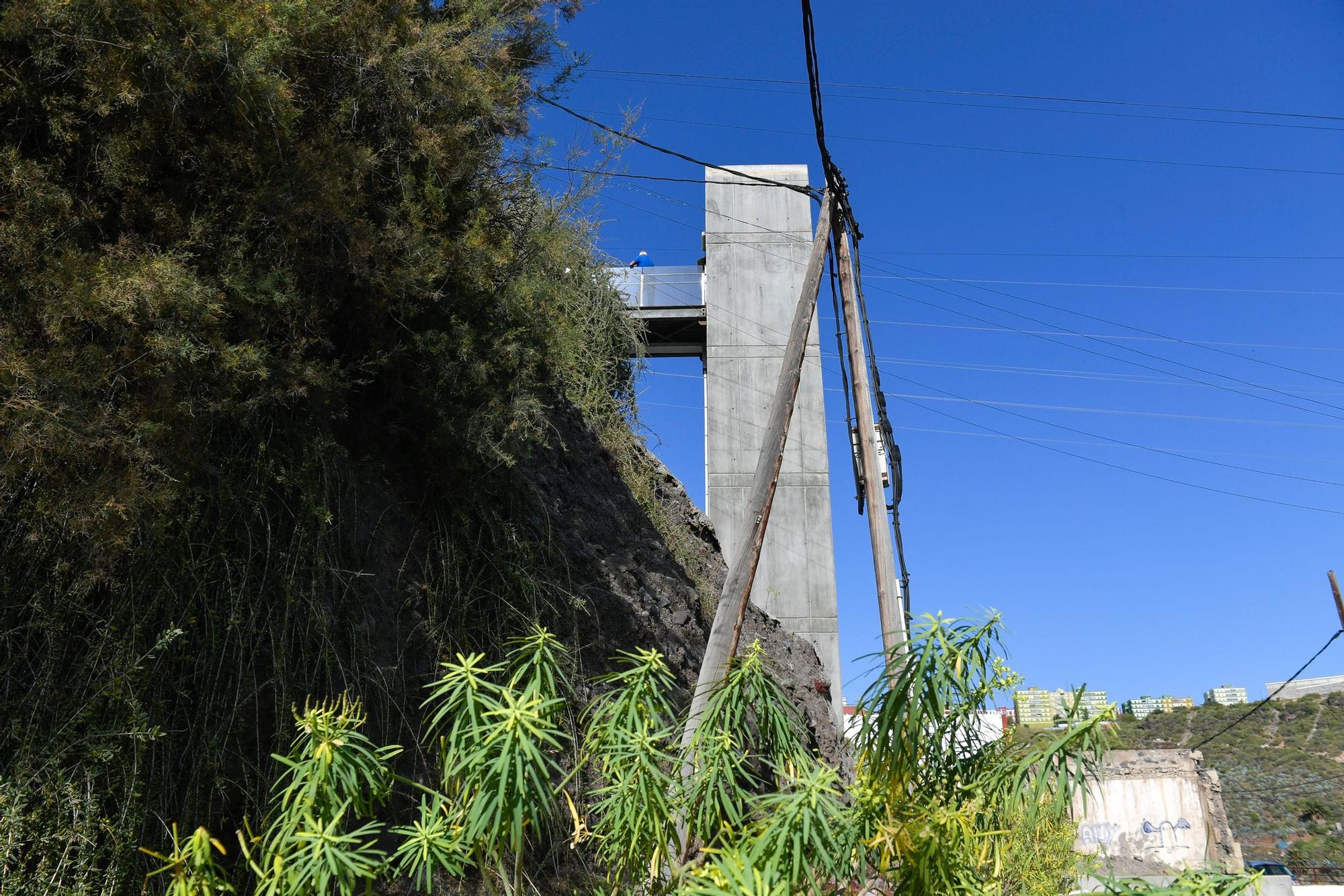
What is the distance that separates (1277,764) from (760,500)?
2927 centimetres

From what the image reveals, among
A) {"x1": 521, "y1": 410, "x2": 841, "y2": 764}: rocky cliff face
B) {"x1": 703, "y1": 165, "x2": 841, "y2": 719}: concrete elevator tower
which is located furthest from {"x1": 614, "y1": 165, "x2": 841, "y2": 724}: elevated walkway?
{"x1": 521, "y1": 410, "x2": 841, "y2": 764}: rocky cliff face

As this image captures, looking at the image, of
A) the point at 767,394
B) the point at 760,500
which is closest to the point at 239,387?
the point at 760,500

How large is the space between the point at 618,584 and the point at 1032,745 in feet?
11.4

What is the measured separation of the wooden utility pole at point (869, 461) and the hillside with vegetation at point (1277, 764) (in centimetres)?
1622

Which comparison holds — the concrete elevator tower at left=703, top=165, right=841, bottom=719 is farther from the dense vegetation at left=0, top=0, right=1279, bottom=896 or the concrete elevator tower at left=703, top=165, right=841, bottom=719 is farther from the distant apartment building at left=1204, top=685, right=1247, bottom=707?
the distant apartment building at left=1204, top=685, right=1247, bottom=707

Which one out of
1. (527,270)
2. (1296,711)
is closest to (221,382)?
(527,270)

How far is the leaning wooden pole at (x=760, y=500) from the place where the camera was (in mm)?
4516

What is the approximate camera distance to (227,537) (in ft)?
12.5

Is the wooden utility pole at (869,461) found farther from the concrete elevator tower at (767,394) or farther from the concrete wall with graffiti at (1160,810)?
the concrete wall with graffiti at (1160,810)

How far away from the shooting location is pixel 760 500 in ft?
16.5

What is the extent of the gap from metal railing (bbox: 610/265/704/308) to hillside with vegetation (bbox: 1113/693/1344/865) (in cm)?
1381

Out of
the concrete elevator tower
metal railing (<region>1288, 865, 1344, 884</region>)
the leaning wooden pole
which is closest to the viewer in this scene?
the leaning wooden pole

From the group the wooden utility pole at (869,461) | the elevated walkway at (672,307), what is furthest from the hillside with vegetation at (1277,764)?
the wooden utility pole at (869,461)

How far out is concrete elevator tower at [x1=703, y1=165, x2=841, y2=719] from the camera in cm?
1160
